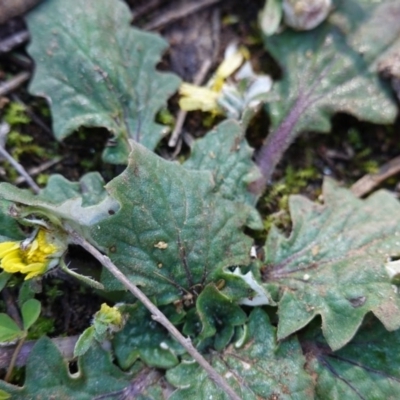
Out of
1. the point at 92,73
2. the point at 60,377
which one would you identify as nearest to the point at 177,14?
the point at 92,73

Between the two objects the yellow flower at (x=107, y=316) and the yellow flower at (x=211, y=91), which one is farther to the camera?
the yellow flower at (x=211, y=91)

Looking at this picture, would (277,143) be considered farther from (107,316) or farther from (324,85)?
(107,316)

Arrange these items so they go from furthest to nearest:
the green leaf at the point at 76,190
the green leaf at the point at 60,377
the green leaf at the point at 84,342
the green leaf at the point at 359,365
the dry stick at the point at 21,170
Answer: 1. the dry stick at the point at 21,170
2. the green leaf at the point at 76,190
3. the green leaf at the point at 359,365
4. the green leaf at the point at 60,377
5. the green leaf at the point at 84,342

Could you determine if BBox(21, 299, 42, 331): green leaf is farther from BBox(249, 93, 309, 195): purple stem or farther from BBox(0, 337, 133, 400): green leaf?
BBox(249, 93, 309, 195): purple stem

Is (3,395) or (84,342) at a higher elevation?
A: (84,342)

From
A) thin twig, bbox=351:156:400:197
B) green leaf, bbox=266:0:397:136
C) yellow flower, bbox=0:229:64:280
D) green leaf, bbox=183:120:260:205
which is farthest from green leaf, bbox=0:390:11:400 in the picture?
thin twig, bbox=351:156:400:197

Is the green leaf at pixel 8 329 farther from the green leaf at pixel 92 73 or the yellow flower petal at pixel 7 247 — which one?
the green leaf at pixel 92 73

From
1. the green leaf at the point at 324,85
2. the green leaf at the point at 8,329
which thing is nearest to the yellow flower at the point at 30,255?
the green leaf at the point at 8,329
